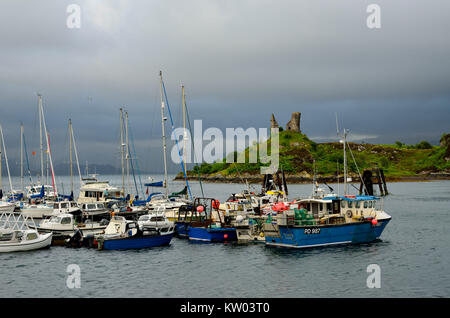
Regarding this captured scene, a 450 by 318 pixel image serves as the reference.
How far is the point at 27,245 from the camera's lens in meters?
44.5

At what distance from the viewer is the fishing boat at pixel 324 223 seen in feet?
142

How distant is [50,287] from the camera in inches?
1324

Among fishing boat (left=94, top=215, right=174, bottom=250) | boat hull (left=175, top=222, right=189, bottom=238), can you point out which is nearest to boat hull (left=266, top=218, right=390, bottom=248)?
fishing boat (left=94, top=215, right=174, bottom=250)

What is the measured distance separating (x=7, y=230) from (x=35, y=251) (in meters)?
3.50

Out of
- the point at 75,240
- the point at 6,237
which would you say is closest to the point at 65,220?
the point at 75,240

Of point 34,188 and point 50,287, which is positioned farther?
point 34,188

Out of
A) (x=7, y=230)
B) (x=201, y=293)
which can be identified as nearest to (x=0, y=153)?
(x=7, y=230)

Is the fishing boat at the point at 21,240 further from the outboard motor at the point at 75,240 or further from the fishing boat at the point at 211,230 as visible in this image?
the fishing boat at the point at 211,230

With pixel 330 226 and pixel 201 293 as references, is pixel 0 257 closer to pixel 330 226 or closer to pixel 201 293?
pixel 201 293

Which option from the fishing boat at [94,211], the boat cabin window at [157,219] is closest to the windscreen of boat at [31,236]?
the boat cabin window at [157,219]

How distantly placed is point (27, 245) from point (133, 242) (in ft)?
31.7

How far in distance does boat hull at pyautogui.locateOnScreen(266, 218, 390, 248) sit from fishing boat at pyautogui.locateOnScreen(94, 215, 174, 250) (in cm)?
1080

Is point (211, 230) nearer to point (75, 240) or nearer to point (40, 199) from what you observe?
point (75, 240)

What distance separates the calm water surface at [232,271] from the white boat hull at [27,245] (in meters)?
0.67
